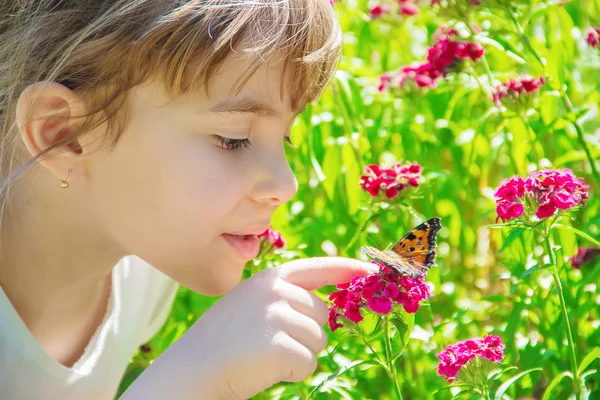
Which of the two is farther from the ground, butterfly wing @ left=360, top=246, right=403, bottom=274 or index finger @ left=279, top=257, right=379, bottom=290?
butterfly wing @ left=360, top=246, right=403, bottom=274

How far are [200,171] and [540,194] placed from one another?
54 cm

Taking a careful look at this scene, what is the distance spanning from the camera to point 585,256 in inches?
74.5

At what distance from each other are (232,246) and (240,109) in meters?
0.24

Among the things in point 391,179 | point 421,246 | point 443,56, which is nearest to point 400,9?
point 443,56

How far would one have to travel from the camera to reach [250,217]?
1.44m

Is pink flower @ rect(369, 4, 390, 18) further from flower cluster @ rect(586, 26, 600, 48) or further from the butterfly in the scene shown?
the butterfly

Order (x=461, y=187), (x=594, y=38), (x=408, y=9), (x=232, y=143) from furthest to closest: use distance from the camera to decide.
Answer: (x=408, y=9) → (x=461, y=187) → (x=594, y=38) → (x=232, y=143)

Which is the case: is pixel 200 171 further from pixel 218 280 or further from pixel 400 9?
pixel 400 9

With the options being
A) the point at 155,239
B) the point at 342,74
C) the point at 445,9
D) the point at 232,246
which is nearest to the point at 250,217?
the point at 232,246

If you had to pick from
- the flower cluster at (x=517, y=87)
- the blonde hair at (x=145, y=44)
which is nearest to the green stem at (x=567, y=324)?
the blonde hair at (x=145, y=44)

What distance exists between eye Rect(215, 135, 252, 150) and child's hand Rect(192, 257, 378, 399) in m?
0.21

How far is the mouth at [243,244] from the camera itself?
1.47m

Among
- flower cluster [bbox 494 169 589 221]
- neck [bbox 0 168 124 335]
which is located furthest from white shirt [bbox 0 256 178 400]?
flower cluster [bbox 494 169 589 221]

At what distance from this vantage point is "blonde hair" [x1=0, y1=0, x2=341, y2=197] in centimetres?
139
